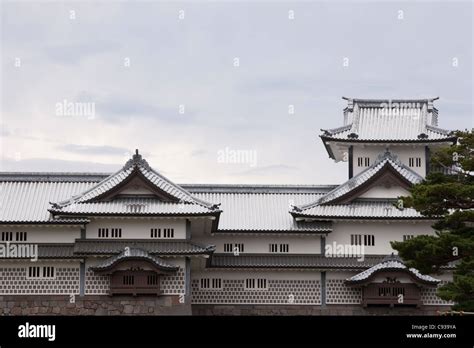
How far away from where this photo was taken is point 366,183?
5384 centimetres

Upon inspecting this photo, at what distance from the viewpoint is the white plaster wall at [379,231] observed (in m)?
53.3

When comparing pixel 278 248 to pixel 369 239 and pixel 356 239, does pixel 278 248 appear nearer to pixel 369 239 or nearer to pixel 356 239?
pixel 356 239

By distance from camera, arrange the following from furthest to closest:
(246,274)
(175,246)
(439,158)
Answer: (246,274) < (175,246) < (439,158)

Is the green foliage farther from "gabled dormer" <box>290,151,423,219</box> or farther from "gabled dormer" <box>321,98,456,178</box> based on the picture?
"gabled dormer" <box>321,98,456,178</box>

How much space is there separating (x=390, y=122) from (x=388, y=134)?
4.68 feet

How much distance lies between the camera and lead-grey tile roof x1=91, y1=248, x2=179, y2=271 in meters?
47.9

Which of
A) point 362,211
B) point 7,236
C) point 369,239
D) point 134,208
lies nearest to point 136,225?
point 134,208

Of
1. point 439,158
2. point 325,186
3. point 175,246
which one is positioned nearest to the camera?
point 439,158

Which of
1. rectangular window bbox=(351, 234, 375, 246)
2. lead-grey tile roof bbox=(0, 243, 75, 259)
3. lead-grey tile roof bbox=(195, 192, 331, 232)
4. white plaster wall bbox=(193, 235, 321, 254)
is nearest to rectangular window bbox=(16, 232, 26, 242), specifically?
lead-grey tile roof bbox=(0, 243, 75, 259)
